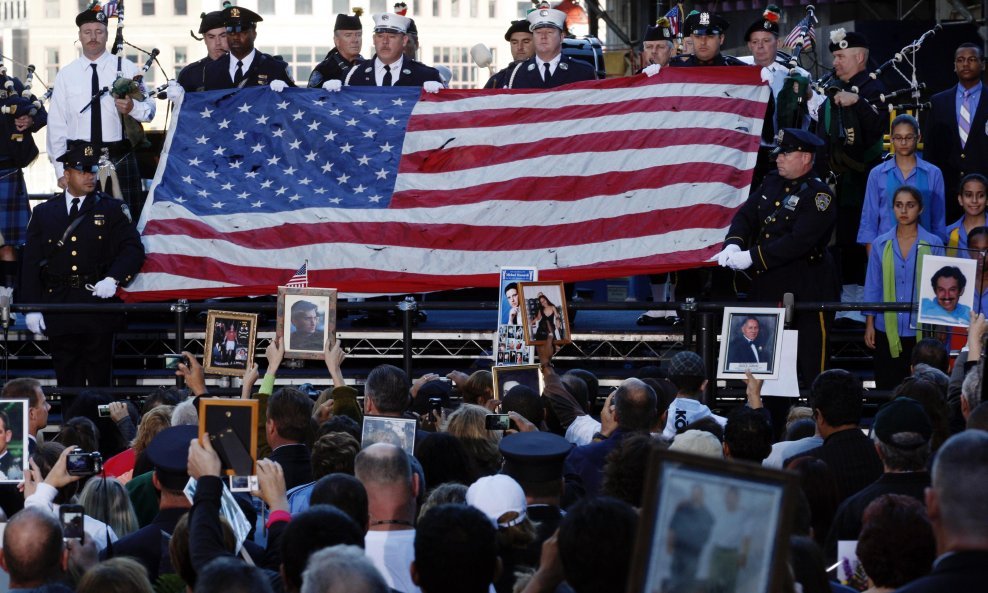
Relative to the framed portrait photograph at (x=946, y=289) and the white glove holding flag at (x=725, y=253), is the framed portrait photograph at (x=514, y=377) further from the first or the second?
the white glove holding flag at (x=725, y=253)

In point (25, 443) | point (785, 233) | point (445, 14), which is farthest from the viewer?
point (445, 14)

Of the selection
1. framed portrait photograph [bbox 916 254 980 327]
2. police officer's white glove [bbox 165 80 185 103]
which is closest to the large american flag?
police officer's white glove [bbox 165 80 185 103]

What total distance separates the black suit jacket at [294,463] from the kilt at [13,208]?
581cm

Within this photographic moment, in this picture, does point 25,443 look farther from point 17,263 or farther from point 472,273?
point 17,263

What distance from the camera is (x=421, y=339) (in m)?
9.44

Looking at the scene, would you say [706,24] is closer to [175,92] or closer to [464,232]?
[464,232]

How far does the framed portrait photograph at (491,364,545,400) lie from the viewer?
263 inches

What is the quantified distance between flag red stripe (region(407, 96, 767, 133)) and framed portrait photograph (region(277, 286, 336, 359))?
2579 mm

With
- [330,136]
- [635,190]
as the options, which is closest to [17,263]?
[330,136]

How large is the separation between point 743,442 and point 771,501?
2.42 m

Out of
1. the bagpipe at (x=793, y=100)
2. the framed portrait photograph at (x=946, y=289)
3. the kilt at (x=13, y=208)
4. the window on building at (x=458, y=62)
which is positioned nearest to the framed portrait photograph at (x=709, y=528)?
the framed portrait photograph at (x=946, y=289)

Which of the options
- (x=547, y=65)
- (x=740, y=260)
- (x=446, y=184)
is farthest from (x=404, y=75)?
(x=740, y=260)

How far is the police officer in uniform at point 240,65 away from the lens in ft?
34.1

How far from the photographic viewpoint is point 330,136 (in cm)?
998
